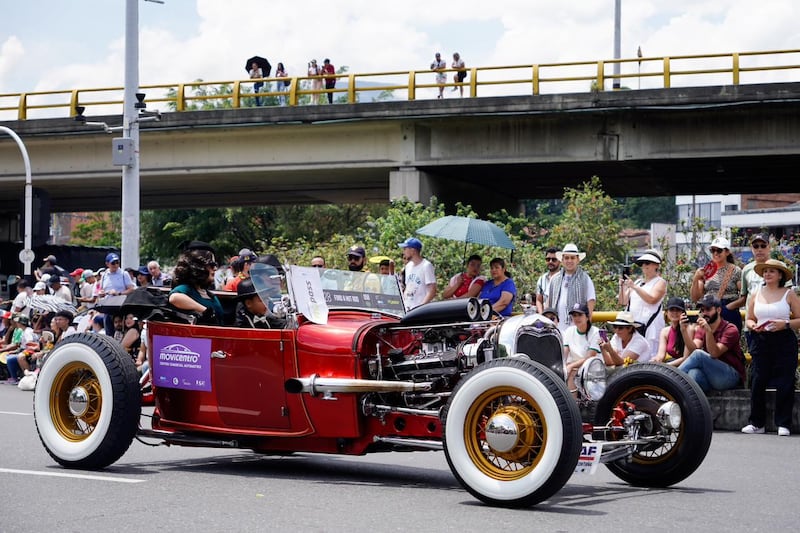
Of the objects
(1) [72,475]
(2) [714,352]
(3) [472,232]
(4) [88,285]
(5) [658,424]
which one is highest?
(3) [472,232]

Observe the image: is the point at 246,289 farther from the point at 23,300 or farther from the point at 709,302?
the point at 23,300

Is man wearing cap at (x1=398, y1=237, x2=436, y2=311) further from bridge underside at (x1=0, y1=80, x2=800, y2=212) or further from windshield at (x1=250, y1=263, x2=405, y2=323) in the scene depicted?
bridge underside at (x1=0, y1=80, x2=800, y2=212)

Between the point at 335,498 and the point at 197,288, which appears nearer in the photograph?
the point at 335,498

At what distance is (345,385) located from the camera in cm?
745

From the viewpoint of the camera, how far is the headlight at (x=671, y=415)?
7473 millimetres

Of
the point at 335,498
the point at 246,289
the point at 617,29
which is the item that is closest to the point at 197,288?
the point at 246,289

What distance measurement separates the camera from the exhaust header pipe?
7.41 m

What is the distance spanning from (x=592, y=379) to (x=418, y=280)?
4.82m

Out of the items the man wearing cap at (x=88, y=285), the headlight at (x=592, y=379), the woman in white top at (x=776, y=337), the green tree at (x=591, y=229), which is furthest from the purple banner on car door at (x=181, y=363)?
the green tree at (x=591, y=229)

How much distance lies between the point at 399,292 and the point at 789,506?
130 inches

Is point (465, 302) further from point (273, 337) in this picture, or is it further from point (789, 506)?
point (789, 506)

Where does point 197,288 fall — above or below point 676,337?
above

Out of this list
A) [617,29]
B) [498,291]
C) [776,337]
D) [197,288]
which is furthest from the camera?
[617,29]

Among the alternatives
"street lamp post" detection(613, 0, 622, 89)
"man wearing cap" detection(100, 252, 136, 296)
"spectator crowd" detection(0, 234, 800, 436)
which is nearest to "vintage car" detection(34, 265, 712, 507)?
"spectator crowd" detection(0, 234, 800, 436)
